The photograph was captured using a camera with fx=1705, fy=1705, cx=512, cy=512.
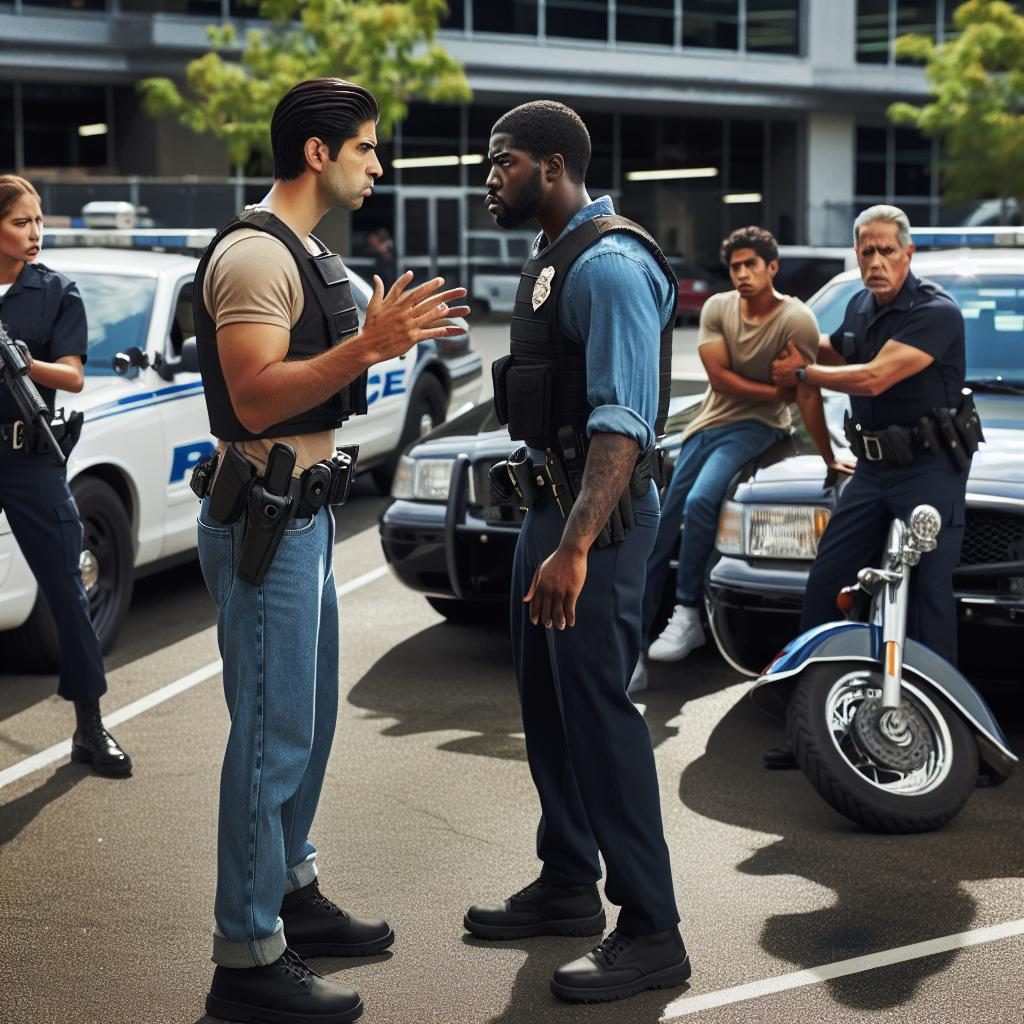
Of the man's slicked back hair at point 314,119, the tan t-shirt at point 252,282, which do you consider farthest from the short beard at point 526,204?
the tan t-shirt at point 252,282

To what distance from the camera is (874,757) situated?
200 inches

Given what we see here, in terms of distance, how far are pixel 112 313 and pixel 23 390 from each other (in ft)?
7.98

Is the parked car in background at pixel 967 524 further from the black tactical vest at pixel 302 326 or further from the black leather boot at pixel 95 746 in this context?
the black tactical vest at pixel 302 326

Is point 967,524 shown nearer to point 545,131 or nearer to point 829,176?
point 545,131

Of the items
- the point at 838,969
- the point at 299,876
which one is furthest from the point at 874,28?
the point at 299,876

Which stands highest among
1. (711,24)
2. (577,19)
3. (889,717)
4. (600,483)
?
(711,24)

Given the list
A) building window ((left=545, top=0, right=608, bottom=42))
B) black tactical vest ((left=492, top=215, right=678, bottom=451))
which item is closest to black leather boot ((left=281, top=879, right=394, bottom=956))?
black tactical vest ((left=492, top=215, right=678, bottom=451))

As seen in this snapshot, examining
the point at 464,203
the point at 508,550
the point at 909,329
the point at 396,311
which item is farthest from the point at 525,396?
the point at 464,203

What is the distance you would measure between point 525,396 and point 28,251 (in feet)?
8.39

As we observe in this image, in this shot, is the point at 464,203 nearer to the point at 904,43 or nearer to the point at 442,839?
the point at 904,43

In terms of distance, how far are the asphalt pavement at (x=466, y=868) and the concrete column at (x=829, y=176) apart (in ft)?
114

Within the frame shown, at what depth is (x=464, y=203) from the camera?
33312mm

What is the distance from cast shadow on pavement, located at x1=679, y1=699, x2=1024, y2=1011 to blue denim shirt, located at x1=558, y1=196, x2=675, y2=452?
1381 mm

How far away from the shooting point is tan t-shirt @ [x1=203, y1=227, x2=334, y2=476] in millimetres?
3551
